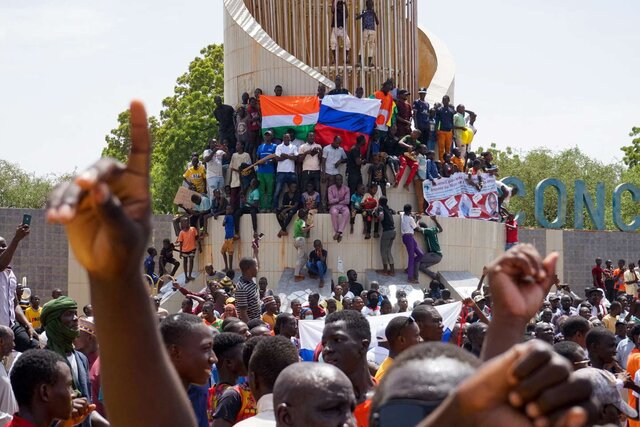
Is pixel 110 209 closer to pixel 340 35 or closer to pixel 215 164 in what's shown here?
pixel 215 164

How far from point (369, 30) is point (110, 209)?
24345mm

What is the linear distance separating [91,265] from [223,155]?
22507 millimetres

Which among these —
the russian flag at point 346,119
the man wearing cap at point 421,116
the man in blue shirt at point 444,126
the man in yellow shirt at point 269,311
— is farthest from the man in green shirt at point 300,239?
the man in yellow shirt at point 269,311

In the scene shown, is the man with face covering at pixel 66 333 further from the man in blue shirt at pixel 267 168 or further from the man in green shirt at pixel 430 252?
the man in green shirt at pixel 430 252

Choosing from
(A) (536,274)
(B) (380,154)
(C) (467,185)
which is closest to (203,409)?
(A) (536,274)

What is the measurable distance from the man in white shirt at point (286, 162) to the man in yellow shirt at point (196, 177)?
7.51 feet

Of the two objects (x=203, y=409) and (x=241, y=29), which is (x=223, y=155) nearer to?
(x=241, y=29)

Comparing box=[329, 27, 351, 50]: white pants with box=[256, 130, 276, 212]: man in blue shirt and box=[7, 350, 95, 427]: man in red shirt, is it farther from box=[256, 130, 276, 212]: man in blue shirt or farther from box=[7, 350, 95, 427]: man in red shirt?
box=[7, 350, 95, 427]: man in red shirt

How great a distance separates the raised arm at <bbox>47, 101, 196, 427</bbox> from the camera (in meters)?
1.77

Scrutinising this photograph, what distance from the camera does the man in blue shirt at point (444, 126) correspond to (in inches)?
989

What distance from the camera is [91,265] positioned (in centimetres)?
187

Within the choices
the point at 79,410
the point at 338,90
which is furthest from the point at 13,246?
the point at 338,90

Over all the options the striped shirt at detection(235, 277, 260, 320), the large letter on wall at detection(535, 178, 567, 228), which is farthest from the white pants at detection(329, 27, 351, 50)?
the striped shirt at detection(235, 277, 260, 320)

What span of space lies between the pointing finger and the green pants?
70.5 ft
